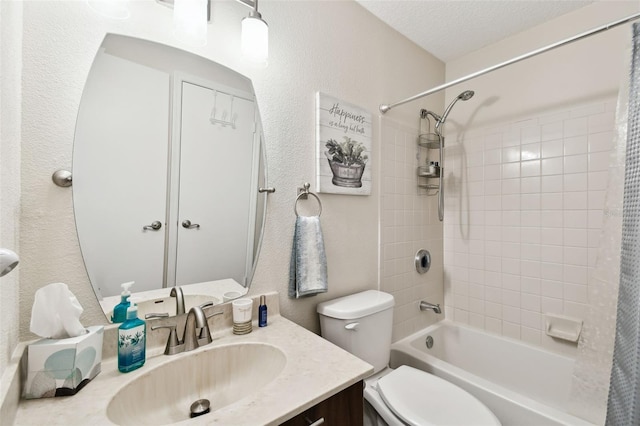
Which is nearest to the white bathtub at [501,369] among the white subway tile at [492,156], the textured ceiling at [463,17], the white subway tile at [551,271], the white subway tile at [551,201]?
the white subway tile at [551,271]

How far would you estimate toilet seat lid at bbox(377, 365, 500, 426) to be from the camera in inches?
39.0

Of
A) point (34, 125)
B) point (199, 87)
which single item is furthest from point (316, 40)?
point (34, 125)

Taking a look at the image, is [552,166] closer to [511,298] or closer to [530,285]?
[530,285]

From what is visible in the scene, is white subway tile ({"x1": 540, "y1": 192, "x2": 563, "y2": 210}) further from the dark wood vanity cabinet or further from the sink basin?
the sink basin

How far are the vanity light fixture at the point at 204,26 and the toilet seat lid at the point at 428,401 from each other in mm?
1408

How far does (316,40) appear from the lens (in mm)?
1338

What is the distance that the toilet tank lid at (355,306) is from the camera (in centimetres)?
120

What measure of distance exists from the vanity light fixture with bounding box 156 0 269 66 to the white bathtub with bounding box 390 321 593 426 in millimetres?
1616

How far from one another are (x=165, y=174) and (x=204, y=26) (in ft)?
1.64

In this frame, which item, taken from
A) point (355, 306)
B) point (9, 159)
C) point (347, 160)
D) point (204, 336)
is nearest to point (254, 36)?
point (347, 160)

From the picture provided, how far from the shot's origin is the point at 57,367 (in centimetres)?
63

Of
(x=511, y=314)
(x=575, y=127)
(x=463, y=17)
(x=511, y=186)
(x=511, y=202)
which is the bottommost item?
(x=511, y=314)

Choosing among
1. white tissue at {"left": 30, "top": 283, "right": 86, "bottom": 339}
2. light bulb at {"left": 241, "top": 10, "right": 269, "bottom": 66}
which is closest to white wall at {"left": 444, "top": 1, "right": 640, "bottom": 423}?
light bulb at {"left": 241, "top": 10, "right": 269, "bottom": 66}

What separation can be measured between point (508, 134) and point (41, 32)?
88.1 inches
